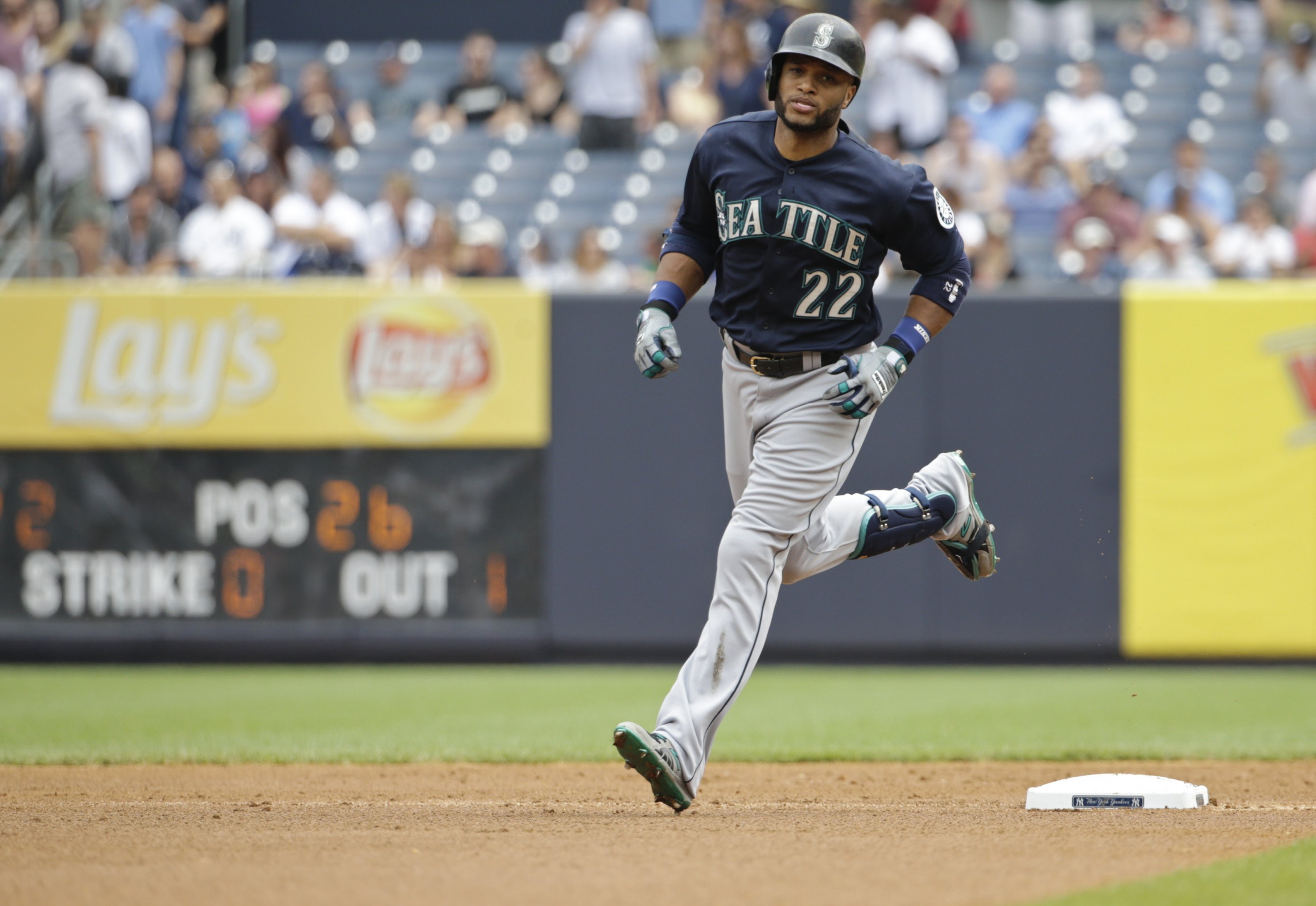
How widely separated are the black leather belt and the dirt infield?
1.27 metres

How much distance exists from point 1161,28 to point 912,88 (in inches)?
148

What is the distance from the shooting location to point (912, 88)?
12633 millimetres

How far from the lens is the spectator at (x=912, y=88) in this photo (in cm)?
1261

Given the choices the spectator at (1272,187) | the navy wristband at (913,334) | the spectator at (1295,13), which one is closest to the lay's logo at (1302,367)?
the spectator at (1272,187)

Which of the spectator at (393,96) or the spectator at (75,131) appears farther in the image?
the spectator at (393,96)

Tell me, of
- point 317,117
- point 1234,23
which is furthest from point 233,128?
point 1234,23

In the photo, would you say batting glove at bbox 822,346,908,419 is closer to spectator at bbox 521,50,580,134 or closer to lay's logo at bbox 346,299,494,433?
lay's logo at bbox 346,299,494,433

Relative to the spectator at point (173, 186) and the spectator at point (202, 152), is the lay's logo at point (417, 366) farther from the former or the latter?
the spectator at point (202, 152)

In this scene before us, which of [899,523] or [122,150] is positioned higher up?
[122,150]

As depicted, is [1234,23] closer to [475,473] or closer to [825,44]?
[475,473]

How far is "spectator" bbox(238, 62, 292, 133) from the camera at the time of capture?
44.8ft

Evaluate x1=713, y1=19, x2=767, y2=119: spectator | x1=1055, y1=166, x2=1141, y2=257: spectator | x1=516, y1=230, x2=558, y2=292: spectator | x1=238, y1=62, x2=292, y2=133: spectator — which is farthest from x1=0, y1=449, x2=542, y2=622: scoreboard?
x1=238, y1=62, x2=292, y2=133: spectator

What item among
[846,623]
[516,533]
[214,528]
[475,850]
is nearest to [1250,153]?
[846,623]

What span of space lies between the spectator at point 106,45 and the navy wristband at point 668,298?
901 centimetres
